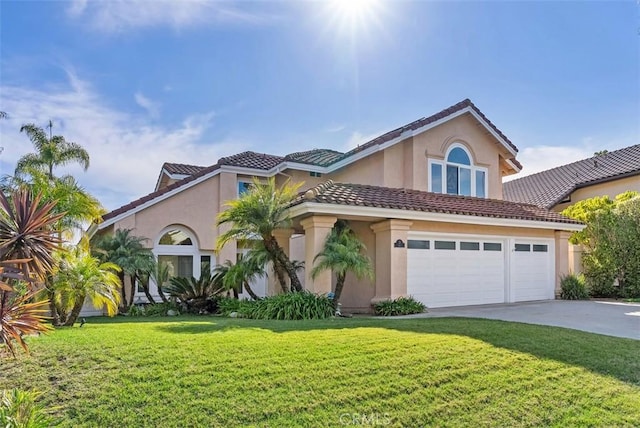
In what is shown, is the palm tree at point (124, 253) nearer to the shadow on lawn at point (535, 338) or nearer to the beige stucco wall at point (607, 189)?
the shadow on lawn at point (535, 338)

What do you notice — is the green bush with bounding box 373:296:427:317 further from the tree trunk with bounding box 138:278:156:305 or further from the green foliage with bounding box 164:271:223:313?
the tree trunk with bounding box 138:278:156:305

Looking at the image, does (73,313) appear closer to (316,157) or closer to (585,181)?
(316,157)

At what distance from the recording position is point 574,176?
101ft

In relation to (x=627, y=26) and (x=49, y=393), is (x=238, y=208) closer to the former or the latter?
(x=49, y=393)

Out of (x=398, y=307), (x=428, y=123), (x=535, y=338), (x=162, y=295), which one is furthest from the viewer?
(x=428, y=123)

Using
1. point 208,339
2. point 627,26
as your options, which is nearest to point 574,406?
point 208,339

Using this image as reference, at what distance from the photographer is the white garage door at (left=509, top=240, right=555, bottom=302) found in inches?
711

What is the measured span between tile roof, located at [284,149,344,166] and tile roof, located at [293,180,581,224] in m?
4.71

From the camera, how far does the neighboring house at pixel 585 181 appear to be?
2677 centimetres

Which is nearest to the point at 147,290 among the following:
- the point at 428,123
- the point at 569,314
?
the point at 428,123

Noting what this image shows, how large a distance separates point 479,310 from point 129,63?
14.2 m

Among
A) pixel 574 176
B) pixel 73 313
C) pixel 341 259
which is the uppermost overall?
pixel 574 176

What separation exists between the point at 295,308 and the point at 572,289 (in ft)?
43.3

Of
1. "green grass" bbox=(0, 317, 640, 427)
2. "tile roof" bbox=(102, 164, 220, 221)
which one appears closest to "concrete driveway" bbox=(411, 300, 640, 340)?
"green grass" bbox=(0, 317, 640, 427)
